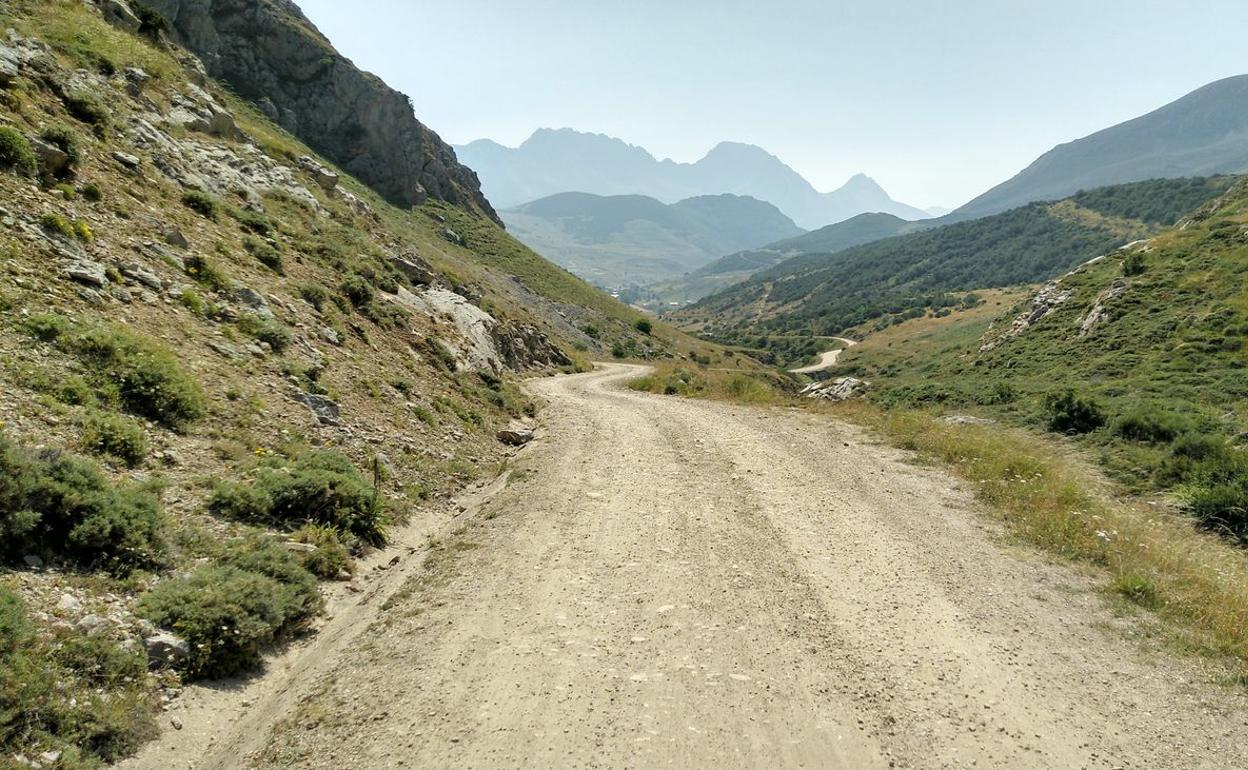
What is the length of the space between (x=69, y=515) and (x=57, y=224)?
7823 mm

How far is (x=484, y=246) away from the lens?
300 feet

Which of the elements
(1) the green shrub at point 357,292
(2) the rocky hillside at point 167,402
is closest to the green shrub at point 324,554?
(2) the rocky hillside at point 167,402

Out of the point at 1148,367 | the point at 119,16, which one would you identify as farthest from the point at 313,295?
the point at 1148,367

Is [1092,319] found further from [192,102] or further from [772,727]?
[192,102]

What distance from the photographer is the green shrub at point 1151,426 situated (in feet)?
50.2

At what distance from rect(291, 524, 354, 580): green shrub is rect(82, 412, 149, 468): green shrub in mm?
2336

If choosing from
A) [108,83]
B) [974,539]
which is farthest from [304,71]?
[974,539]

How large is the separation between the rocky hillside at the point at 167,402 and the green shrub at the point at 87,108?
0.06 m

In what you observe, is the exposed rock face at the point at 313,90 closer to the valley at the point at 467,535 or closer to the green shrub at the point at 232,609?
the valley at the point at 467,535

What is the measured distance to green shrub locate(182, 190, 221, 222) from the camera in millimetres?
16422

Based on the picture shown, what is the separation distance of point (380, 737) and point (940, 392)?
92.2ft

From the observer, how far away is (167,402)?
9594 millimetres

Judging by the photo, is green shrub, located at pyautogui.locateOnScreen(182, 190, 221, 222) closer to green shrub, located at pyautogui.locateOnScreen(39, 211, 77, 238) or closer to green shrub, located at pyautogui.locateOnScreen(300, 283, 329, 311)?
green shrub, located at pyautogui.locateOnScreen(300, 283, 329, 311)

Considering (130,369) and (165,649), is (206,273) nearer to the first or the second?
(130,369)
